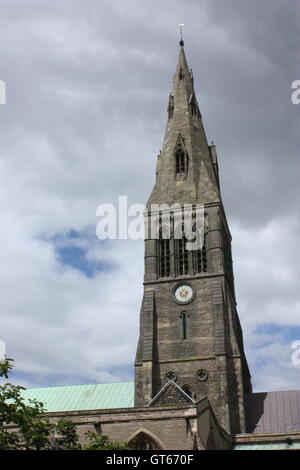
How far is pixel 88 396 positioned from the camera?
140 feet

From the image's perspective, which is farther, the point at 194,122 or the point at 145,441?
the point at 194,122

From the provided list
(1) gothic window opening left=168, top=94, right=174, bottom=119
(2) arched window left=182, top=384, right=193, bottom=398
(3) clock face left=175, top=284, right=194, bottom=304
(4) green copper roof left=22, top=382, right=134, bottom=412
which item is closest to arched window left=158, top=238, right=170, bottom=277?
(3) clock face left=175, top=284, right=194, bottom=304

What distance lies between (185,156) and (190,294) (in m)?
12.8

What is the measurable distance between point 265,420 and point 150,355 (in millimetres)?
8861

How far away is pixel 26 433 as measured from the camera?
18.2 m

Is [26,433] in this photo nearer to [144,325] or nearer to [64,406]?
[144,325]

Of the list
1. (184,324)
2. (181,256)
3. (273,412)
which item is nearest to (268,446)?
(273,412)

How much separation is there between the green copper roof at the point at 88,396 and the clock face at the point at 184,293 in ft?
25.5

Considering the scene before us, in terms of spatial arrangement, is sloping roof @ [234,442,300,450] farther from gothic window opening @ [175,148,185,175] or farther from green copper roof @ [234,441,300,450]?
gothic window opening @ [175,148,185,175]

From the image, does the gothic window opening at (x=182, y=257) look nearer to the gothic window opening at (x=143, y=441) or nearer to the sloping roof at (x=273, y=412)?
the sloping roof at (x=273, y=412)

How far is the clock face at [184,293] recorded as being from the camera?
40500 mm

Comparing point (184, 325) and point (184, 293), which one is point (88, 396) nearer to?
point (184, 325)
